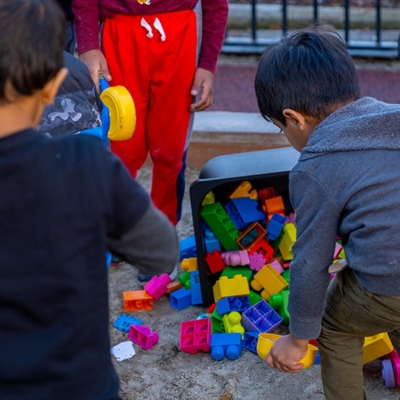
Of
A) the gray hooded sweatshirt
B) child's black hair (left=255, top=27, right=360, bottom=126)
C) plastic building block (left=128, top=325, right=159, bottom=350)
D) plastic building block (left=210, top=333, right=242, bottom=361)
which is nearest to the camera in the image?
the gray hooded sweatshirt

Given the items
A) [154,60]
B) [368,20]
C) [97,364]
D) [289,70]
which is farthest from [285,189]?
[368,20]

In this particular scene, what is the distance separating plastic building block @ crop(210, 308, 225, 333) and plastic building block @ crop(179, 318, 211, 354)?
0.04 m

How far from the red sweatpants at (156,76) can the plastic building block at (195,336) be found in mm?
709

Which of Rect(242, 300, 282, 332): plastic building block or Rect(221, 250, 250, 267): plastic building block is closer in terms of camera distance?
Rect(242, 300, 282, 332): plastic building block

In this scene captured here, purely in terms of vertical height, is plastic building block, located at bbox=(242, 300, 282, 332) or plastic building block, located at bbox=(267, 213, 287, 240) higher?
plastic building block, located at bbox=(267, 213, 287, 240)

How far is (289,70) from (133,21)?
1086 millimetres

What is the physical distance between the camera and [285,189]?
287cm

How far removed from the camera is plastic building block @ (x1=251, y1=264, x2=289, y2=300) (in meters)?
2.62

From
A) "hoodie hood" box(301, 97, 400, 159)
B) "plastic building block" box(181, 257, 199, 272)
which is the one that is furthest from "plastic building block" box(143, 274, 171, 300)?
"hoodie hood" box(301, 97, 400, 159)

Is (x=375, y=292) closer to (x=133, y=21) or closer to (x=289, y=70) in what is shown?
(x=289, y=70)

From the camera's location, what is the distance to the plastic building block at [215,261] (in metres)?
2.70

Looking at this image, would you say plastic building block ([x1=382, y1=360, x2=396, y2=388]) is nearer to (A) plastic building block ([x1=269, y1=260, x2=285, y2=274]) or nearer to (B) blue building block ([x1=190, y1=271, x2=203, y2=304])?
Answer: (A) plastic building block ([x1=269, y1=260, x2=285, y2=274])

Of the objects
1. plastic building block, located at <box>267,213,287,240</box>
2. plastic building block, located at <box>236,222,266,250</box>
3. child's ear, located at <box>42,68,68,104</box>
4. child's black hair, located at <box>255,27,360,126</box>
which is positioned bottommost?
plastic building block, located at <box>236,222,266,250</box>

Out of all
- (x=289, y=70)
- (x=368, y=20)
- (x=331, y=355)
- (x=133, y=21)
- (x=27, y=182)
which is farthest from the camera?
(x=368, y=20)
